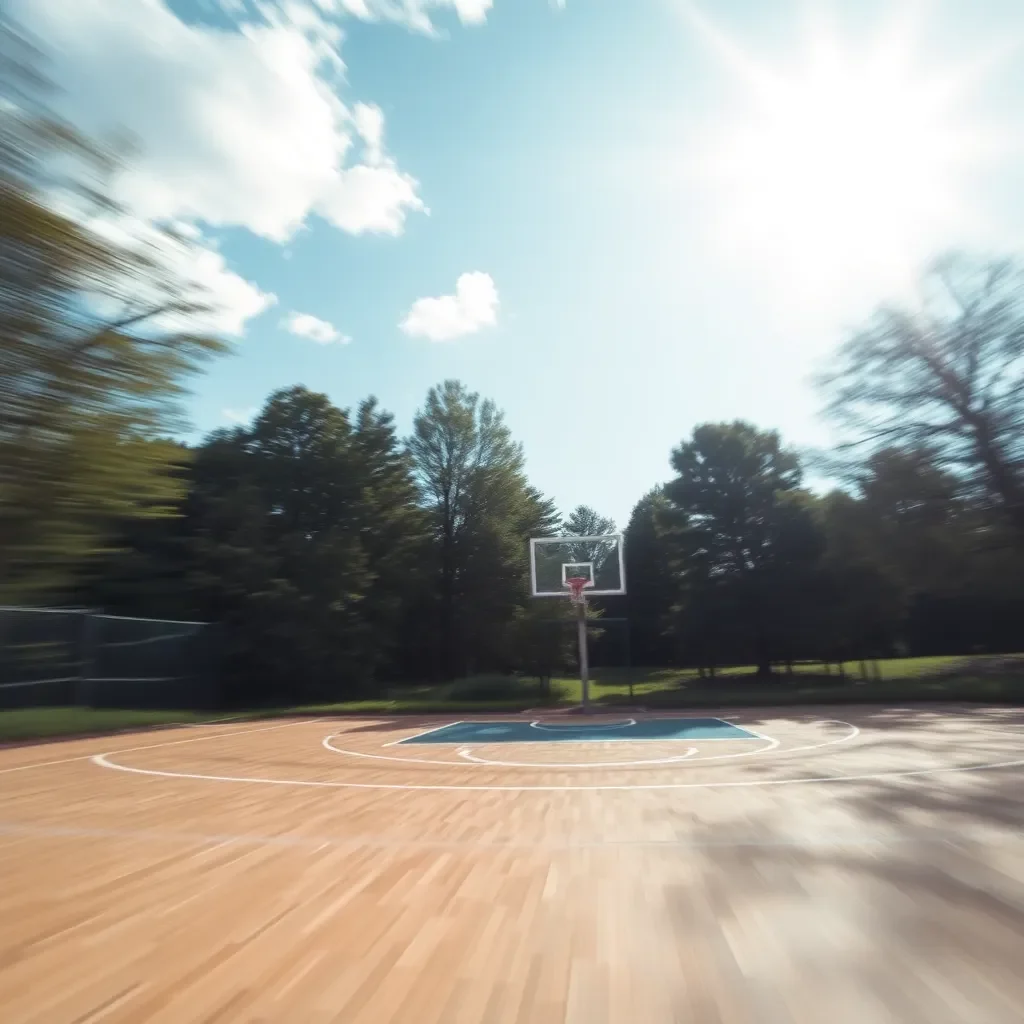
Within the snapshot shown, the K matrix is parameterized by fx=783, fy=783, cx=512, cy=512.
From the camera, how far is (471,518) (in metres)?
30.3

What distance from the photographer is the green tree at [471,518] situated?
92.7 feet

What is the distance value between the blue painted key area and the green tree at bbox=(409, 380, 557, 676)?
41.9 ft

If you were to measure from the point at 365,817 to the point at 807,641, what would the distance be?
65.1 feet

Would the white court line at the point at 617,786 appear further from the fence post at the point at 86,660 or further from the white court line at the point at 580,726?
the fence post at the point at 86,660

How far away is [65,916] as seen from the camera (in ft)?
12.0

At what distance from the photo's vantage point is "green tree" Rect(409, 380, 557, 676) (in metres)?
Result: 28.3

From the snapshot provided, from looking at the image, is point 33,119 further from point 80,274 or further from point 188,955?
point 188,955

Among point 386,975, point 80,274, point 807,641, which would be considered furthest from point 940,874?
point 807,641

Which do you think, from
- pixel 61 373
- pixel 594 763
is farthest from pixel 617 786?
pixel 61 373

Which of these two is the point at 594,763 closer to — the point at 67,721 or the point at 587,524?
the point at 67,721

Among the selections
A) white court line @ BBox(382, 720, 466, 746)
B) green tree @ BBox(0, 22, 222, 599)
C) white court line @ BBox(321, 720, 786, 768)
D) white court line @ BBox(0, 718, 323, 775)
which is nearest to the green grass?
white court line @ BBox(0, 718, 323, 775)

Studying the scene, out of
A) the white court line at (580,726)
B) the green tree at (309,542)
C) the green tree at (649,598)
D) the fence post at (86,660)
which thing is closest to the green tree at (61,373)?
the white court line at (580,726)

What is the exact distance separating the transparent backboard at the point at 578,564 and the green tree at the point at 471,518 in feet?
31.9

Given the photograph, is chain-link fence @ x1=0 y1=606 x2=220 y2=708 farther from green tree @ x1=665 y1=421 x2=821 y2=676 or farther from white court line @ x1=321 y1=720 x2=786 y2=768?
green tree @ x1=665 y1=421 x2=821 y2=676
